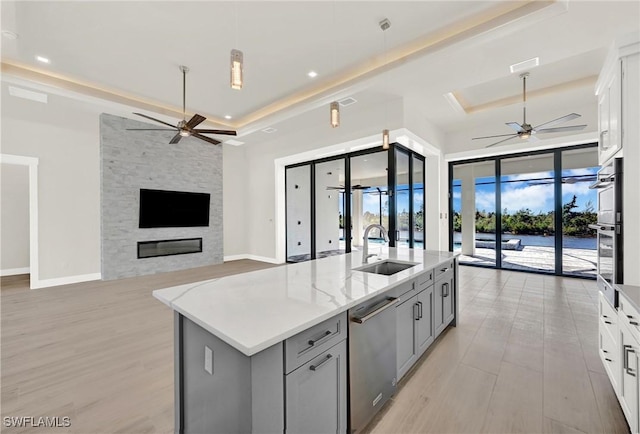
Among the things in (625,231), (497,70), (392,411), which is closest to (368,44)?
(497,70)

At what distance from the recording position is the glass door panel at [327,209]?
6.73 meters

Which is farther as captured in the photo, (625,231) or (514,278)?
(514,278)

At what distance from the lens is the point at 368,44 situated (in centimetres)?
343

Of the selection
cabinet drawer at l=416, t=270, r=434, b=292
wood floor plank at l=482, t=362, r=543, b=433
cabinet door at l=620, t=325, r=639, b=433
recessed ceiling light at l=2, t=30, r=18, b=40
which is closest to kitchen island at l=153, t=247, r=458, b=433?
cabinet drawer at l=416, t=270, r=434, b=292

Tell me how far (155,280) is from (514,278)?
7205mm

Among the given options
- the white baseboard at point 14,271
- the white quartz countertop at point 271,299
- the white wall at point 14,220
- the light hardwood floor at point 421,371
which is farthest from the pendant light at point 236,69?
the white baseboard at point 14,271

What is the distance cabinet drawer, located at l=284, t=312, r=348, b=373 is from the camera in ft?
3.65

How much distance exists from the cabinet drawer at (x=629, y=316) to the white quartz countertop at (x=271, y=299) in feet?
3.70

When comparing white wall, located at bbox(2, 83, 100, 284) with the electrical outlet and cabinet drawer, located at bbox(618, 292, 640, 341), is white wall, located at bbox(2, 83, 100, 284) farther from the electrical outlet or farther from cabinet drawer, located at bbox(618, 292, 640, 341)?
cabinet drawer, located at bbox(618, 292, 640, 341)

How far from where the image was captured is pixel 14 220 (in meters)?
6.59

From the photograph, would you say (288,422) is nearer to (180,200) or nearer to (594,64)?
(594,64)

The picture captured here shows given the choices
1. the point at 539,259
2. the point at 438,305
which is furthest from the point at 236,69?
the point at 539,259

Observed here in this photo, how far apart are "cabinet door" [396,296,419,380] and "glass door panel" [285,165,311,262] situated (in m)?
5.02

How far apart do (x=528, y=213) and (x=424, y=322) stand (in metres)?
5.07
